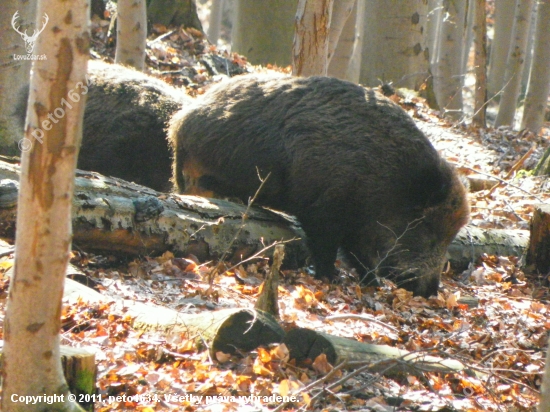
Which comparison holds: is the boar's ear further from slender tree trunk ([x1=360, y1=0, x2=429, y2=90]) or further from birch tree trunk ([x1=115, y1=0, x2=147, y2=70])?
slender tree trunk ([x1=360, y1=0, x2=429, y2=90])

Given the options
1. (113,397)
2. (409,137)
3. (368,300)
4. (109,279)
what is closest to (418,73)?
(409,137)

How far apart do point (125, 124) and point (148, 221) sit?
196cm

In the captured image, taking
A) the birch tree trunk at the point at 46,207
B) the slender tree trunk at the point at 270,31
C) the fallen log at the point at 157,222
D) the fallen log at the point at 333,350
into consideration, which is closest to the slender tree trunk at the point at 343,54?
the slender tree trunk at the point at 270,31

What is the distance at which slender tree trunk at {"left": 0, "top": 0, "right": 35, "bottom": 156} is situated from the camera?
276 inches

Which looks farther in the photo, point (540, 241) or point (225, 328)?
point (540, 241)

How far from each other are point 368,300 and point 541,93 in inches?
464

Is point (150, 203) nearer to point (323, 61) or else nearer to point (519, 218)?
point (323, 61)

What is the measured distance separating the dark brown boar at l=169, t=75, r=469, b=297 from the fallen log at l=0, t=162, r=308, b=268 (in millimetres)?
490

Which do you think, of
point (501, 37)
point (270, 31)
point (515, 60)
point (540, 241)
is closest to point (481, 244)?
point (540, 241)

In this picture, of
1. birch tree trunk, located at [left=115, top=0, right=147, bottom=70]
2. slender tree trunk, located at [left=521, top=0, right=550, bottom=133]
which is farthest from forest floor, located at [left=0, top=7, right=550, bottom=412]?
slender tree trunk, located at [left=521, top=0, right=550, bottom=133]

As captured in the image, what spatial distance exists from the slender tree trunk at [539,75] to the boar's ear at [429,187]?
10.1 meters

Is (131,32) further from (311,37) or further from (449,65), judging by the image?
(449,65)

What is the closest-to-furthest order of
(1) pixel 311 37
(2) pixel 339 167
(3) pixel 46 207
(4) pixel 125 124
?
(3) pixel 46 207, (2) pixel 339 167, (4) pixel 125 124, (1) pixel 311 37

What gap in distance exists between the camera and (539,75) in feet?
51.5
